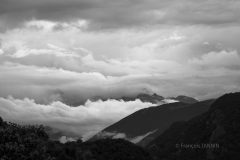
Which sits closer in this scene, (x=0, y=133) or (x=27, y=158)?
(x=27, y=158)

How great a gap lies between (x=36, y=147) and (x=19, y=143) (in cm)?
865

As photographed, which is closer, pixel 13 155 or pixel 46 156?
pixel 13 155

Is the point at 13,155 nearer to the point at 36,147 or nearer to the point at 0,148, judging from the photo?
the point at 0,148

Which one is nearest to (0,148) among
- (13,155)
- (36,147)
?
(13,155)

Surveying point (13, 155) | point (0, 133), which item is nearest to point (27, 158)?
point (13, 155)

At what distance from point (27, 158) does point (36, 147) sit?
15.6 metres

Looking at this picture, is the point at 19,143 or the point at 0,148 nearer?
the point at 0,148

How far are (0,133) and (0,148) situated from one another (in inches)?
685

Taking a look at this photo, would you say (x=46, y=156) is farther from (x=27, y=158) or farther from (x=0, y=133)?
(x=0, y=133)

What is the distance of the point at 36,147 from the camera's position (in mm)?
196125

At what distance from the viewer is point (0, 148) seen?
177 metres

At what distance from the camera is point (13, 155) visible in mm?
178000

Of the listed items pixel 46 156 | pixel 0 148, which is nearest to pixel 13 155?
pixel 0 148

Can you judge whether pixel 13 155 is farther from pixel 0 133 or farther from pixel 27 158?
pixel 0 133
